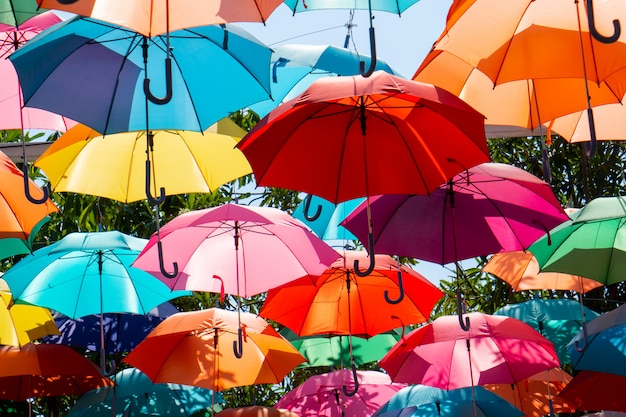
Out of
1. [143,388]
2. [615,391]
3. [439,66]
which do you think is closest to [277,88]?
[439,66]

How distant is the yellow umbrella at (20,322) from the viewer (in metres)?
7.84

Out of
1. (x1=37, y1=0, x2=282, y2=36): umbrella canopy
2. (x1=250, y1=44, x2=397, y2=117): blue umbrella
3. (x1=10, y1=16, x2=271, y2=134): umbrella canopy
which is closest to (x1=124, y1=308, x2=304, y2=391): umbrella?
(x1=250, y1=44, x2=397, y2=117): blue umbrella

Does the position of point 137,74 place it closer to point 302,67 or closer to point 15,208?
point 15,208

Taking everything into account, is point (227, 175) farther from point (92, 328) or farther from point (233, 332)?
point (92, 328)

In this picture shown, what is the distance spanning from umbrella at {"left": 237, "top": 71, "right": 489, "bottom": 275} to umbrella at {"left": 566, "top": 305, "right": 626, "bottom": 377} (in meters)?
2.13

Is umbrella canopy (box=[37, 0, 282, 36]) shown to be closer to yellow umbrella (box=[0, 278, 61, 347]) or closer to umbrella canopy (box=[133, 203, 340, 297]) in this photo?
umbrella canopy (box=[133, 203, 340, 297])

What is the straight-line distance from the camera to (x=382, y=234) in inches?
259

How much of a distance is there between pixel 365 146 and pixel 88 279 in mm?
3007

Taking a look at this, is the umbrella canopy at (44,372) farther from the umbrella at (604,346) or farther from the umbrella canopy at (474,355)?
the umbrella at (604,346)

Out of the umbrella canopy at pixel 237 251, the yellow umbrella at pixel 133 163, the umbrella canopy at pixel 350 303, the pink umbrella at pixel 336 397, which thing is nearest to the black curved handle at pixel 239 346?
the umbrella canopy at pixel 237 251

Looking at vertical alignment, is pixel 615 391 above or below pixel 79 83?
below

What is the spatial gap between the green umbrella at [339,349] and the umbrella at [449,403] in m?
1.58

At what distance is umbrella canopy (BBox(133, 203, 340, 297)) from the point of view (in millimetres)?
6988

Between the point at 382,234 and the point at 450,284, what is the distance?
4831mm
